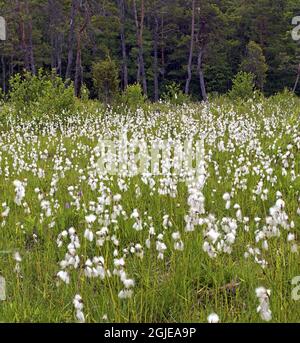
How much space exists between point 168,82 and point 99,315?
156ft

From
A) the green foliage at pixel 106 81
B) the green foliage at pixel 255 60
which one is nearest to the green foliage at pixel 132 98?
the green foliage at pixel 106 81

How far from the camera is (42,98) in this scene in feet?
51.2

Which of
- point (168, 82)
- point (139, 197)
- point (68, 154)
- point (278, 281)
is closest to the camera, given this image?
point (278, 281)

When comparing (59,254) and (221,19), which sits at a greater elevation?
(221,19)

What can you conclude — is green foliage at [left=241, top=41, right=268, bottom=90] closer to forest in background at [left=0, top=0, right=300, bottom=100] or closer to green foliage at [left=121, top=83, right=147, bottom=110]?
forest in background at [left=0, top=0, right=300, bottom=100]

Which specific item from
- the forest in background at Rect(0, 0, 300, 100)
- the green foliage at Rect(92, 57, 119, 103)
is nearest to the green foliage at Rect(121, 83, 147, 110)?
the green foliage at Rect(92, 57, 119, 103)

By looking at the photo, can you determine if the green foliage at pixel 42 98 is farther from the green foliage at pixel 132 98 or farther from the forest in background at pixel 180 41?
the forest in background at pixel 180 41

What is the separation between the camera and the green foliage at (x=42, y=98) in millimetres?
15055

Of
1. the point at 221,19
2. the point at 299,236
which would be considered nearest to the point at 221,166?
the point at 299,236

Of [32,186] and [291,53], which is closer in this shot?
[32,186]

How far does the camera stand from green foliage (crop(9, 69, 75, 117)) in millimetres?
15055

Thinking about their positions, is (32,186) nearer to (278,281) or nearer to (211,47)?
(278,281)

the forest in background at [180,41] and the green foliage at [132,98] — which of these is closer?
the green foliage at [132,98]

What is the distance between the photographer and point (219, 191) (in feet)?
18.8
